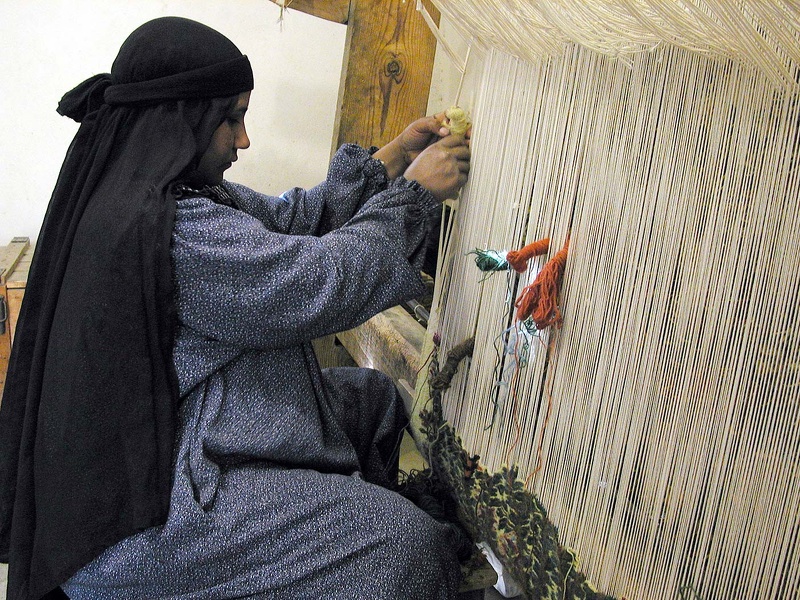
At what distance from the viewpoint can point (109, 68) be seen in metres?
3.37

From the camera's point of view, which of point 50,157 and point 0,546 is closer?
point 0,546

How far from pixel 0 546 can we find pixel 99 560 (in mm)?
266

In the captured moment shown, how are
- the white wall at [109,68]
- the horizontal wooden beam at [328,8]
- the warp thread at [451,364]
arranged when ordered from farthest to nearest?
the white wall at [109,68], the horizontal wooden beam at [328,8], the warp thread at [451,364]

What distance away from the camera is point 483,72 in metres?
1.35

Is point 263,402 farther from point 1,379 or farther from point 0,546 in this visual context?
point 1,379

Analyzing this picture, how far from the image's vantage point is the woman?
1.27 meters

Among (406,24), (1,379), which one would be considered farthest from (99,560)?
(1,379)

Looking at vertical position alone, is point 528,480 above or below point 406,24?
below

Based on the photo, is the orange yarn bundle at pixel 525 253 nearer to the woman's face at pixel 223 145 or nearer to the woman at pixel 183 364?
the woman at pixel 183 364

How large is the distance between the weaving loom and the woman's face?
40 centimetres

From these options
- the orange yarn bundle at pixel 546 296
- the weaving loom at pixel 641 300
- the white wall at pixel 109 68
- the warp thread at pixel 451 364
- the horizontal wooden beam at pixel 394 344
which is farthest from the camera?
the white wall at pixel 109 68

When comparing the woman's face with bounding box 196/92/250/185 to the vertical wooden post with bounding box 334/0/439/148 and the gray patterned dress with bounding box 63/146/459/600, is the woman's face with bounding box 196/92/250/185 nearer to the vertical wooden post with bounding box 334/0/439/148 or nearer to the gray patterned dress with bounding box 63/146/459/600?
the gray patterned dress with bounding box 63/146/459/600

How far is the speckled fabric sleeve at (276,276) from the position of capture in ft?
4.17

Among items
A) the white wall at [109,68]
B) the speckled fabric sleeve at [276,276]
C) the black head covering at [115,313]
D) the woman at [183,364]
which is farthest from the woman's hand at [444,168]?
the white wall at [109,68]
